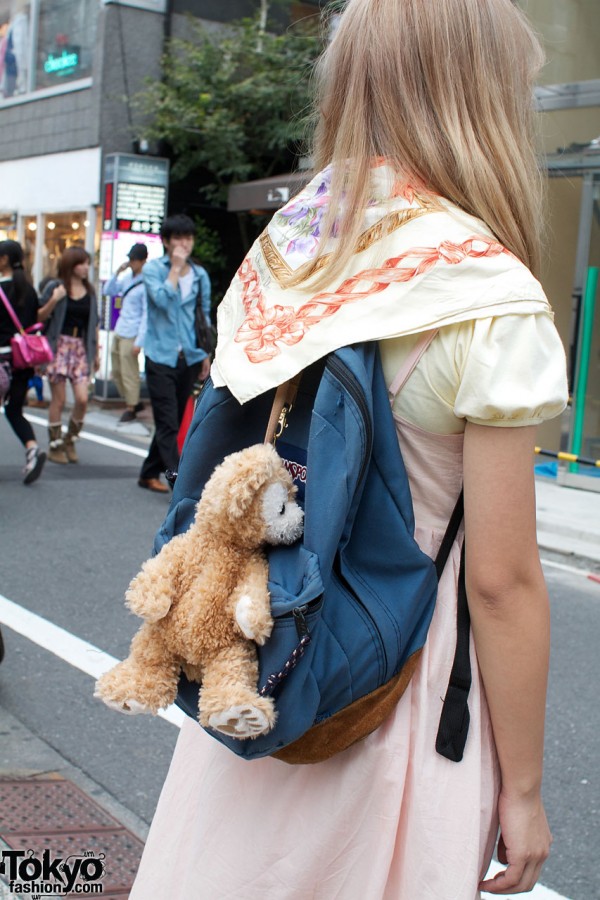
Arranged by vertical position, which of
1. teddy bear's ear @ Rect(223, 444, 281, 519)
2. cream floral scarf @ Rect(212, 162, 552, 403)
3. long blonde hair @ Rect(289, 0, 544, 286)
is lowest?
teddy bear's ear @ Rect(223, 444, 281, 519)

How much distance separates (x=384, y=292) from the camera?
1.26 meters

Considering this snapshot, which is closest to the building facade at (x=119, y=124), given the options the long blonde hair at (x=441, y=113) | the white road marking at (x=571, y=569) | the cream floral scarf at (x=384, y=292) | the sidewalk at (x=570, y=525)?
the sidewalk at (x=570, y=525)

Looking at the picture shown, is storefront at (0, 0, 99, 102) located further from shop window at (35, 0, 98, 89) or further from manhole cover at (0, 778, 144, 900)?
manhole cover at (0, 778, 144, 900)

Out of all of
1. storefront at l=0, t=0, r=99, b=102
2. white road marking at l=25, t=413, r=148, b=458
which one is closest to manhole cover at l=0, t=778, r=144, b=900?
white road marking at l=25, t=413, r=148, b=458

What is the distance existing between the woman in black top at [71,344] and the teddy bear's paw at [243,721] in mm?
8303

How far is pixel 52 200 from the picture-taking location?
1662cm

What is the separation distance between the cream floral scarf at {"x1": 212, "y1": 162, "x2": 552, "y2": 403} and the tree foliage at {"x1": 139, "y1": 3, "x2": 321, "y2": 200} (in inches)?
511

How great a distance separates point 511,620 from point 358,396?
35 cm

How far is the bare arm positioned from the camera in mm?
1221

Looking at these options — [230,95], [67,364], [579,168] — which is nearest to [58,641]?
[67,364]

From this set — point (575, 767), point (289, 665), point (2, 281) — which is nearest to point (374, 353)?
point (289, 665)

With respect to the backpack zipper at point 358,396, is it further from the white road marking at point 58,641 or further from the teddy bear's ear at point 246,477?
the white road marking at point 58,641

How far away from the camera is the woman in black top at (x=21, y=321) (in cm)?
802

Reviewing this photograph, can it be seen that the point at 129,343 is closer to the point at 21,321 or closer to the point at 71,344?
the point at 71,344
